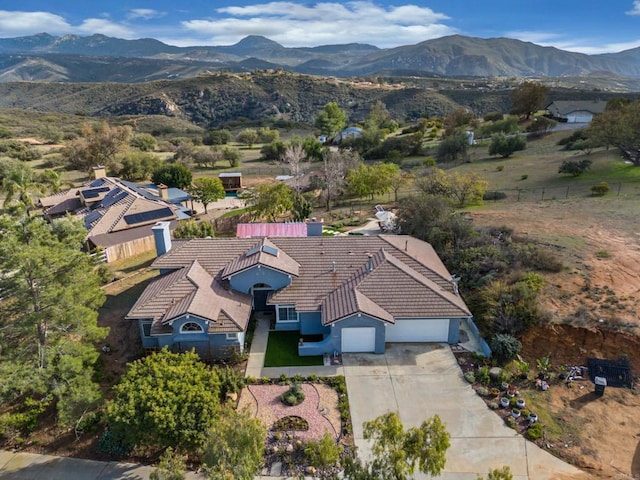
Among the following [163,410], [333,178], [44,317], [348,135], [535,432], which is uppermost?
[348,135]

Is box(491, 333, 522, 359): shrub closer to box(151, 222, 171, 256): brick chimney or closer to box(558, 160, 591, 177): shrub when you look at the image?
box(151, 222, 171, 256): brick chimney

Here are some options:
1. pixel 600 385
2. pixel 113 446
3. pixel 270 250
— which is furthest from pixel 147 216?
pixel 600 385

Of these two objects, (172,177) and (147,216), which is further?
(172,177)

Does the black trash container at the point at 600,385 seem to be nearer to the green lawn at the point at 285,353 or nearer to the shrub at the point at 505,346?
the shrub at the point at 505,346

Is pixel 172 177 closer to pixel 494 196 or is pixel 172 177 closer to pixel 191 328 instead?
pixel 494 196

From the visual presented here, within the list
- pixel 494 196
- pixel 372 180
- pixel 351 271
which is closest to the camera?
pixel 351 271

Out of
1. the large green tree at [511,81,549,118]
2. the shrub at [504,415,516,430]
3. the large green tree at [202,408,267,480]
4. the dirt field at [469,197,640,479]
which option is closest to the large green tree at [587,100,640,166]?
the dirt field at [469,197,640,479]

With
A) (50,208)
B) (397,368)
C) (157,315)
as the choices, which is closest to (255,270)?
(157,315)

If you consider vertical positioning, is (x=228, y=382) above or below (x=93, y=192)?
below
